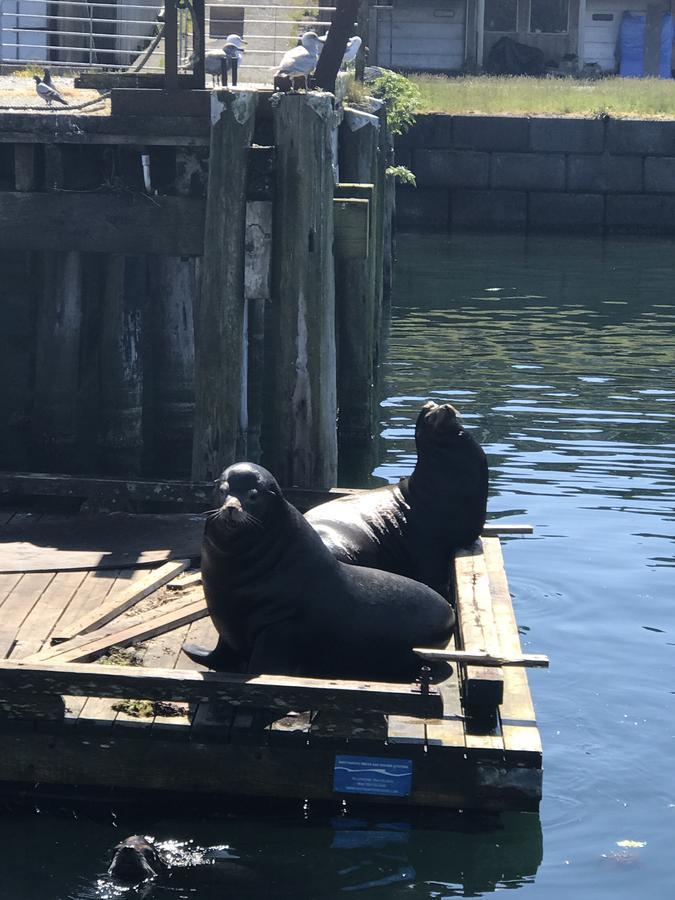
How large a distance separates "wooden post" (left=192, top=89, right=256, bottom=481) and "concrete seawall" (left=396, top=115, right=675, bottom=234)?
21.2 meters

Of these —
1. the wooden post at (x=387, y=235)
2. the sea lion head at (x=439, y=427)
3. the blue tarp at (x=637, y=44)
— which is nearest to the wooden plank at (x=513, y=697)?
the sea lion head at (x=439, y=427)

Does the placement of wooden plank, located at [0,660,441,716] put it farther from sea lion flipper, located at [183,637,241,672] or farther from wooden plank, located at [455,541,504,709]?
sea lion flipper, located at [183,637,241,672]

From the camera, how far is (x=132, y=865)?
5.82 metres

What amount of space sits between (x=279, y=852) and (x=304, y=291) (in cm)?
430

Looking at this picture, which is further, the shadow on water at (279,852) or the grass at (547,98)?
the grass at (547,98)

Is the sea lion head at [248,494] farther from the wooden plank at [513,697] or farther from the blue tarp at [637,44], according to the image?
the blue tarp at [637,44]

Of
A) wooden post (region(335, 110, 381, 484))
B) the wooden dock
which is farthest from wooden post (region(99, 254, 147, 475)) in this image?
the wooden dock

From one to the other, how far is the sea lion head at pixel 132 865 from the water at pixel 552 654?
7cm

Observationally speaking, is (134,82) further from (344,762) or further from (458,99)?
(458,99)

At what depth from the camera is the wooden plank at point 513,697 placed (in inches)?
247

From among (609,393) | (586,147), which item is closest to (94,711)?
(609,393)

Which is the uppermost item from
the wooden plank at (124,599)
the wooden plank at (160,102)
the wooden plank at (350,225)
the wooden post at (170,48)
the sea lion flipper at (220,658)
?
the wooden post at (170,48)

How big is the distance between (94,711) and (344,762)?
3.72 ft

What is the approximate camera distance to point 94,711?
6.52 metres
